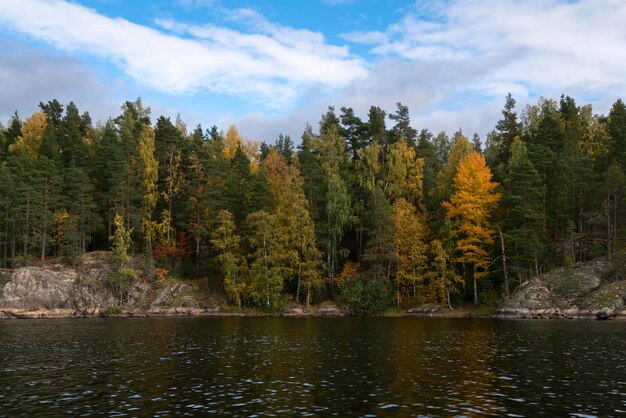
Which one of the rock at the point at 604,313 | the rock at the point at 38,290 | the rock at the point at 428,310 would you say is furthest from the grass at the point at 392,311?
the rock at the point at 38,290

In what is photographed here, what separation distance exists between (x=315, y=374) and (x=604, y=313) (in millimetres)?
50781

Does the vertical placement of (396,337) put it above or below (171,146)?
below

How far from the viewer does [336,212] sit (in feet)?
277

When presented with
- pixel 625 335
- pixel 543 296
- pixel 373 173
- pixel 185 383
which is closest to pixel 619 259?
pixel 543 296

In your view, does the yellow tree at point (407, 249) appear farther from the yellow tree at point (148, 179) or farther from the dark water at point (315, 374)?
the yellow tree at point (148, 179)

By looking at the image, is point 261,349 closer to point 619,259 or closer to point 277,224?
point 277,224

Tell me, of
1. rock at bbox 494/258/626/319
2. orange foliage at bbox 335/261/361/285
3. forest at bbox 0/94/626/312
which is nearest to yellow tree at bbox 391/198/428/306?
forest at bbox 0/94/626/312

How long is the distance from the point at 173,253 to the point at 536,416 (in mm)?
77776

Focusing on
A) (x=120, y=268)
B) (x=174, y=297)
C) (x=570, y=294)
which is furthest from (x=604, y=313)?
(x=120, y=268)

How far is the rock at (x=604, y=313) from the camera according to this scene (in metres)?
62.5

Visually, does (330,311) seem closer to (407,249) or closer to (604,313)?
(407,249)

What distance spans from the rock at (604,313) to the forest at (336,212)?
12.7m

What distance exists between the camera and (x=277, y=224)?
Result: 273 ft

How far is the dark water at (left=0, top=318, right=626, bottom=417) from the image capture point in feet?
65.7
